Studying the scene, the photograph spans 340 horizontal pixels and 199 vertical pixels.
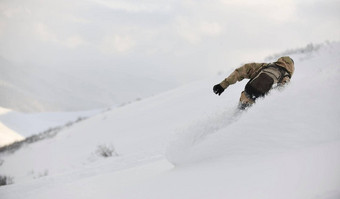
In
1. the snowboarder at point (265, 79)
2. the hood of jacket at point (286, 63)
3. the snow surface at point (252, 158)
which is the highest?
the hood of jacket at point (286, 63)

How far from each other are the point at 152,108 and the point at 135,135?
13.7 feet

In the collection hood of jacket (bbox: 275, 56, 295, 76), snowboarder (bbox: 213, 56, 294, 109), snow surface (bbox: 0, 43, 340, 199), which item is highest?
hood of jacket (bbox: 275, 56, 295, 76)

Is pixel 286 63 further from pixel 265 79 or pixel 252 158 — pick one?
pixel 252 158

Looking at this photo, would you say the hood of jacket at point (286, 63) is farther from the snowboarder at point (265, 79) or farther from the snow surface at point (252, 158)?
the snow surface at point (252, 158)

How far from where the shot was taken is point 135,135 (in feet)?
44.2

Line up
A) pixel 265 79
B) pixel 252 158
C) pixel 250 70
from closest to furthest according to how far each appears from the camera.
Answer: pixel 252 158 < pixel 265 79 < pixel 250 70

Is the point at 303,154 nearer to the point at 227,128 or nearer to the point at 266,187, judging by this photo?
the point at 266,187

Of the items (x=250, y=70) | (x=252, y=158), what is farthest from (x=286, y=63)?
(x=252, y=158)

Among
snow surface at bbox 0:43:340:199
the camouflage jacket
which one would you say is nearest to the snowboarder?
the camouflage jacket

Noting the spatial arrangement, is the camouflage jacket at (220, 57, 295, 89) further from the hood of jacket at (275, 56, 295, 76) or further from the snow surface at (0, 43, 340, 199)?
the snow surface at (0, 43, 340, 199)

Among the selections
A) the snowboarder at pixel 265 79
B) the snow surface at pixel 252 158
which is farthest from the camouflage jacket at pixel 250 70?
the snow surface at pixel 252 158

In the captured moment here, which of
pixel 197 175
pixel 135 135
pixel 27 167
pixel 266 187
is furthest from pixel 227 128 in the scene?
pixel 27 167

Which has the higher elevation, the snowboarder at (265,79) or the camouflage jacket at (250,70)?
the camouflage jacket at (250,70)

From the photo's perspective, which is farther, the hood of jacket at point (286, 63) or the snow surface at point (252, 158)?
the hood of jacket at point (286, 63)
